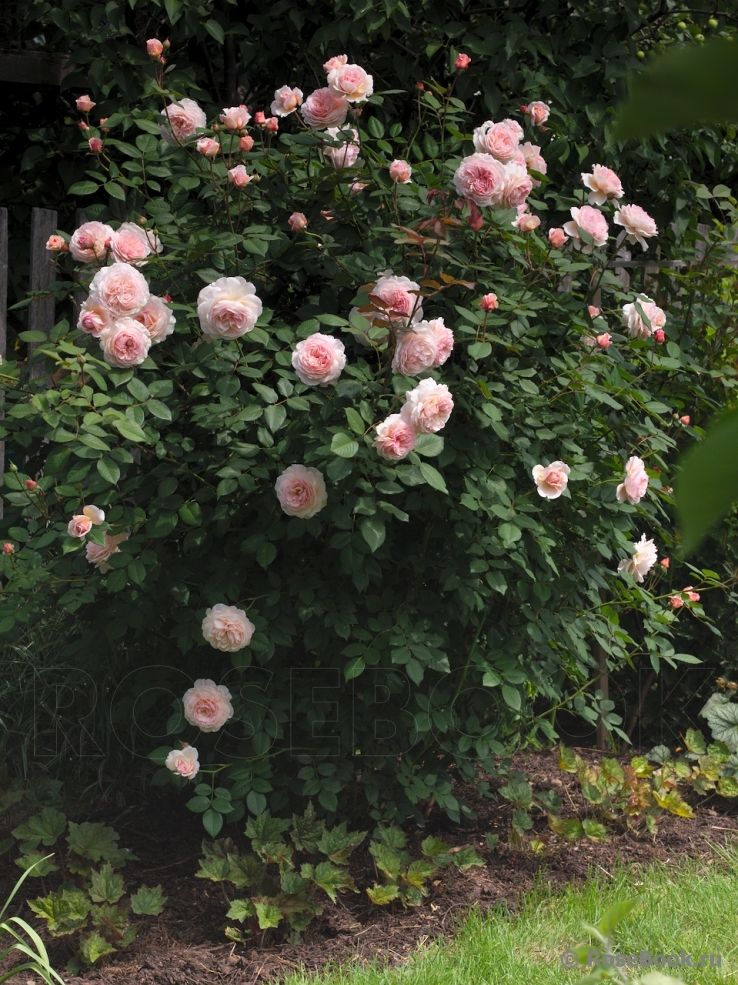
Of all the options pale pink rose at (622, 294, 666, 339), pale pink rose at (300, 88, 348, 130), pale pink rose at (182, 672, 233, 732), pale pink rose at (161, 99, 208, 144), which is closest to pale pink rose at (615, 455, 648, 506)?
pale pink rose at (622, 294, 666, 339)

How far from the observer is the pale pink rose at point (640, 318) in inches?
111

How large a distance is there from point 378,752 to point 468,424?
90 cm

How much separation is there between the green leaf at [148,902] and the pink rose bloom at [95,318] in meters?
1.28

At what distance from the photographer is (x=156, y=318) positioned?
2.34 metres

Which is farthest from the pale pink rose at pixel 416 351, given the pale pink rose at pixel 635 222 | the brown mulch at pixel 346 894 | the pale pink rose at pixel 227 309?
the brown mulch at pixel 346 894

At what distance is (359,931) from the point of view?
2.42 meters

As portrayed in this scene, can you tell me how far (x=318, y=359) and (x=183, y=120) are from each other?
779 millimetres

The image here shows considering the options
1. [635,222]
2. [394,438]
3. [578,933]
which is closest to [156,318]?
[394,438]

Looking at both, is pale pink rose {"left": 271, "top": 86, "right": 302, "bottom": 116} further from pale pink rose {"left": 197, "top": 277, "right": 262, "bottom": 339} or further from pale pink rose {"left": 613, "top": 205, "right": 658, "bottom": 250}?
pale pink rose {"left": 613, "top": 205, "right": 658, "bottom": 250}

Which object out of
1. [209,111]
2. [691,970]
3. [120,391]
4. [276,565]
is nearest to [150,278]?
[120,391]

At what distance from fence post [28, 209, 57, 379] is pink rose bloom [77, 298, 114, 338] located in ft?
4.80

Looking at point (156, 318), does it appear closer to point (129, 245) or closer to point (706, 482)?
point (129, 245)

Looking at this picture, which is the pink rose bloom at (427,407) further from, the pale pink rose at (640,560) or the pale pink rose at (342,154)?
the pale pink rose at (640,560)

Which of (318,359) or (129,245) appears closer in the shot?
(318,359)
